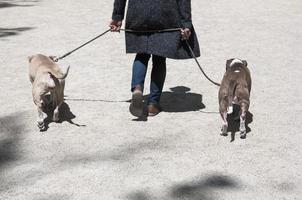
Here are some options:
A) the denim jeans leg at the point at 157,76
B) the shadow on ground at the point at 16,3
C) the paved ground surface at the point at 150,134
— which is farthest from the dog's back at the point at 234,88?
the shadow on ground at the point at 16,3

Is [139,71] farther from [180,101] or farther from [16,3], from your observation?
[16,3]

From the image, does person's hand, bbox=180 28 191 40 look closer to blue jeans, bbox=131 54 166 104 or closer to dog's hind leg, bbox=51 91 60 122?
blue jeans, bbox=131 54 166 104

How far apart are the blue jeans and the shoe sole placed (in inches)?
8.4

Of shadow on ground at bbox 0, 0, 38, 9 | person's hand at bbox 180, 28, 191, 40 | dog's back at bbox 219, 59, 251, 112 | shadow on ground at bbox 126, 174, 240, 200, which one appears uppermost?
person's hand at bbox 180, 28, 191, 40

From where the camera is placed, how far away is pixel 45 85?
505 cm

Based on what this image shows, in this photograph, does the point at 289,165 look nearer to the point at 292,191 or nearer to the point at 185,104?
the point at 292,191

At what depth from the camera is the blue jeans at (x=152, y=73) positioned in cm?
546

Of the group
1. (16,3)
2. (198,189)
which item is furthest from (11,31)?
(198,189)

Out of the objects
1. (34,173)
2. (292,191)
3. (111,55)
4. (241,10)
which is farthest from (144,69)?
(241,10)

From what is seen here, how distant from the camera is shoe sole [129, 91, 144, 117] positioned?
5230 mm

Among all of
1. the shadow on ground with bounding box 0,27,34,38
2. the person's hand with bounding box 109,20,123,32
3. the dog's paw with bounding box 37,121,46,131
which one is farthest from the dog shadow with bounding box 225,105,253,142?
the shadow on ground with bounding box 0,27,34,38

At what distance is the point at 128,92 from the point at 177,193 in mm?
2644

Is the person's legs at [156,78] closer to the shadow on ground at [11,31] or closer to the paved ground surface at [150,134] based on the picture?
the paved ground surface at [150,134]

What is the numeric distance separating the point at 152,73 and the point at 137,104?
19.5 inches
